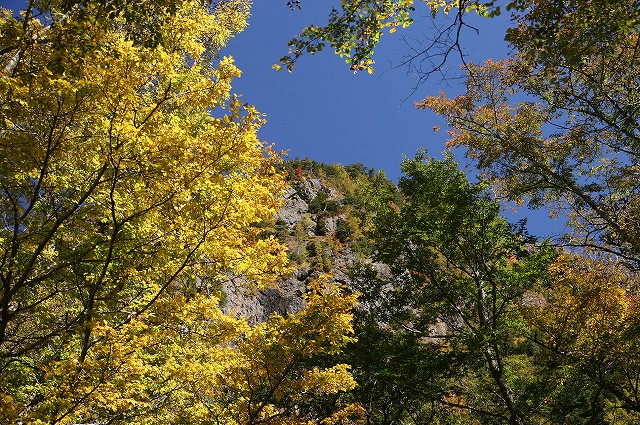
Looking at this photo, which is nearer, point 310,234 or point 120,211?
point 120,211

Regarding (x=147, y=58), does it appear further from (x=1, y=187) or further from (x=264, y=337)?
(x=264, y=337)

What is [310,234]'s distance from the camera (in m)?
52.9

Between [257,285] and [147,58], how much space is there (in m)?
3.69

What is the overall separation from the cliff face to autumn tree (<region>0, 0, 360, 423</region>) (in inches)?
952

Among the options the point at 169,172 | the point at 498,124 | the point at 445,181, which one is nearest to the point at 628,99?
the point at 498,124

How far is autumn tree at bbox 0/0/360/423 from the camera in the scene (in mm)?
3410

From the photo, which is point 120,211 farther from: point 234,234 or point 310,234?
point 310,234

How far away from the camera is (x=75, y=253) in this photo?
13.4 feet

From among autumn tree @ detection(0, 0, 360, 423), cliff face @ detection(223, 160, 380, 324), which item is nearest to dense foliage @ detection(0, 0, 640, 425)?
autumn tree @ detection(0, 0, 360, 423)

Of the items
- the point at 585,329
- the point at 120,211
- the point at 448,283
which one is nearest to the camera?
the point at 120,211

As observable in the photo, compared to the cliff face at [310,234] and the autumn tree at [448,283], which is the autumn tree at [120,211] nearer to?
the autumn tree at [448,283]

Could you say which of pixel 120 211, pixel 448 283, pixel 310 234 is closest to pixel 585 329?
pixel 448 283

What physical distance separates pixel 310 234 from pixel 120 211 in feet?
Answer: 160

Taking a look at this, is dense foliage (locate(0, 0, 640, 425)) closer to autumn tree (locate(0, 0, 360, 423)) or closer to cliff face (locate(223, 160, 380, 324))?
autumn tree (locate(0, 0, 360, 423))
